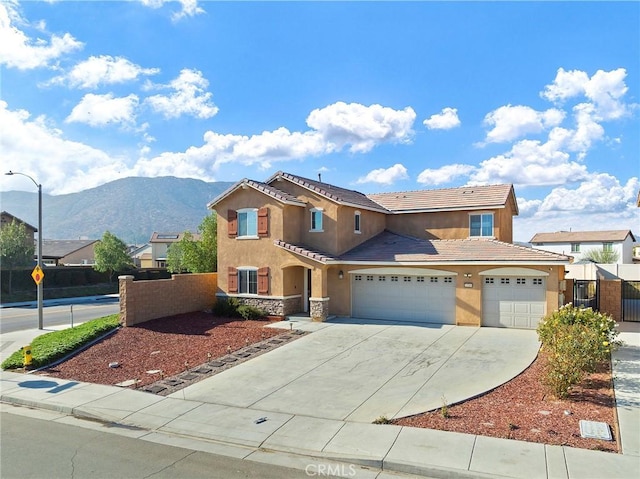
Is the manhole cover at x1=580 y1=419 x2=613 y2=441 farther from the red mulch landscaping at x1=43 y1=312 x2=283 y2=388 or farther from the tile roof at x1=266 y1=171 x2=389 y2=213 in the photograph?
the tile roof at x1=266 y1=171 x2=389 y2=213

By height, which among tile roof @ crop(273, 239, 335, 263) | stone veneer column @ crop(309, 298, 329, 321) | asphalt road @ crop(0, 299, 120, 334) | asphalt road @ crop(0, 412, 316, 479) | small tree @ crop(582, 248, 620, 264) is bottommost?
asphalt road @ crop(0, 299, 120, 334)

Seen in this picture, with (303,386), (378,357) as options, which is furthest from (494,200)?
(303,386)

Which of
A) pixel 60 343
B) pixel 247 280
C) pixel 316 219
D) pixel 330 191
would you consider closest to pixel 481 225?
pixel 330 191

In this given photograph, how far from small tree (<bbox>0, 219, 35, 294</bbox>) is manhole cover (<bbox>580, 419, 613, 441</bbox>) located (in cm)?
4043

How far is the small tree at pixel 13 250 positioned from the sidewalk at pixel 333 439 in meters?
30.0

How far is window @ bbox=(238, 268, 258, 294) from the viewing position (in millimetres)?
23648

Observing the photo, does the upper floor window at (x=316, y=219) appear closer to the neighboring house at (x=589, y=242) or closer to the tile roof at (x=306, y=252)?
the tile roof at (x=306, y=252)

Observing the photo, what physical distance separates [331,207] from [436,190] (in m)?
7.89

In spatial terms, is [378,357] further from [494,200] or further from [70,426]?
[494,200]

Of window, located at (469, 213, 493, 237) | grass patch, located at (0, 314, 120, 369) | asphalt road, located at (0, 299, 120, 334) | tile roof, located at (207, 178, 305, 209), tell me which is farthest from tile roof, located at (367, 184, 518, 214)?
asphalt road, located at (0, 299, 120, 334)

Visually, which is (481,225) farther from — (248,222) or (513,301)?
(248,222)

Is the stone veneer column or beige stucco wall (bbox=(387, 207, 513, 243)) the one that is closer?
the stone veneer column

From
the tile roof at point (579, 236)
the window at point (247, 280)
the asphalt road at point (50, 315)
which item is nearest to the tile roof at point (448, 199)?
the window at point (247, 280)

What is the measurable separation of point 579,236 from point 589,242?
2.14 metres
